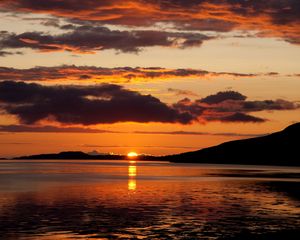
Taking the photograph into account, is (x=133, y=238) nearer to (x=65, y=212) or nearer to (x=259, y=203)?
(x=65, y=212)

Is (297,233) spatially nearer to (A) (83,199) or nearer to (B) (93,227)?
(B) (93,227)

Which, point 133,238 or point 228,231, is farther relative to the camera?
point 228,231

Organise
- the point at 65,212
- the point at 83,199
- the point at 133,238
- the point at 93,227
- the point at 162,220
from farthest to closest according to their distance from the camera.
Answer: the point at 83,199 < the point at 65,212 < the point at 162,220 < the point at 93,227 < the point at 133,238

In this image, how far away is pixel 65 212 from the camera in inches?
2445

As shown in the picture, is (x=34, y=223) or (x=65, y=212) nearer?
(x=34, y=223)

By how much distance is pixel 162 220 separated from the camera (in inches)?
2185

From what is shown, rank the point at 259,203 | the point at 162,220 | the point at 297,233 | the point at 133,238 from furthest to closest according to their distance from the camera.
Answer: the point at 259,203 → the point at 162,220 → the point at 297,233 → the point at 133,238

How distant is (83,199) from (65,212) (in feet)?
64.0

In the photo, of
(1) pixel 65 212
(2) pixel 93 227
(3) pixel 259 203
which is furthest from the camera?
(3) pixel 259 203

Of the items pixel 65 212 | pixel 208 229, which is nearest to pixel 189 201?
pixel 65 212

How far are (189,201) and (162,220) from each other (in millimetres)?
22949

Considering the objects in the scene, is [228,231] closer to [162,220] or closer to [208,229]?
[208,229]

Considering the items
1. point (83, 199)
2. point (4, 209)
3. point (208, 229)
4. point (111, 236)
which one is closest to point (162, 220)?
point (208, 229)

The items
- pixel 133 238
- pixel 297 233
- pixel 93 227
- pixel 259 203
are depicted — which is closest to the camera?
pixel 133 238
